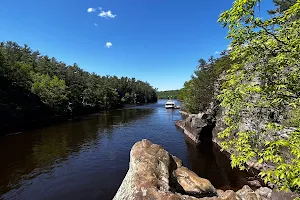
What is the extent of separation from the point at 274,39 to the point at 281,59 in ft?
1.80

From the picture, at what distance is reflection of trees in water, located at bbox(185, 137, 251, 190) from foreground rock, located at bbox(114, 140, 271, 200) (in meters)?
3.06

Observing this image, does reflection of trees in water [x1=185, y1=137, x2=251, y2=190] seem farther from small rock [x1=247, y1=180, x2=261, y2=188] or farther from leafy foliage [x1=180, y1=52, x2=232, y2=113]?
leafy foliage [x1=180, y1=52, x2=232, y2=113]

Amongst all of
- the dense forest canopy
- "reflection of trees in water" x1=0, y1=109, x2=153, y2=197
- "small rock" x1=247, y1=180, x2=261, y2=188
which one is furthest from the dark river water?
the dense forest canopy

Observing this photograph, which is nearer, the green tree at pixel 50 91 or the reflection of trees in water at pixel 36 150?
the reflection of trees in water at pixel 36 150

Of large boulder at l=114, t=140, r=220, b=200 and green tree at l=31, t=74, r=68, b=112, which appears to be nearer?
large boulder at l=114, t=140, r=220, b=200

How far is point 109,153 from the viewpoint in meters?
23.5

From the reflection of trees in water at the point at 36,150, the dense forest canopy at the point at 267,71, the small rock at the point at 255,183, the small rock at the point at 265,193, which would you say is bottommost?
the small rock at the point at 255,183

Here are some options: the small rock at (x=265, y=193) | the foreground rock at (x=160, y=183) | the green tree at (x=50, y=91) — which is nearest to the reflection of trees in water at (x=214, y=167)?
the small rock at (x=265, y=193)

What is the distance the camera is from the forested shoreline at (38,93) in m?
39.1

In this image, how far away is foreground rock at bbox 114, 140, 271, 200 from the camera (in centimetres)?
793

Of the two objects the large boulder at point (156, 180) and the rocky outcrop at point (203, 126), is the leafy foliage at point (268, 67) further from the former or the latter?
the rocky outcrop at point (203, 126)

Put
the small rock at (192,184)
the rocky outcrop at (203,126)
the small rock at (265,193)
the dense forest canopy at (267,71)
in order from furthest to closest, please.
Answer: the rocky outcrop at (203,126) < the small rock at (265,193) < the small rock at (192,184) < the dense forest canopy at (267,71)

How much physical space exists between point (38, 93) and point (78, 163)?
116 ft

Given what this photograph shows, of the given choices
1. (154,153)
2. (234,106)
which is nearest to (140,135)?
(154,153)
